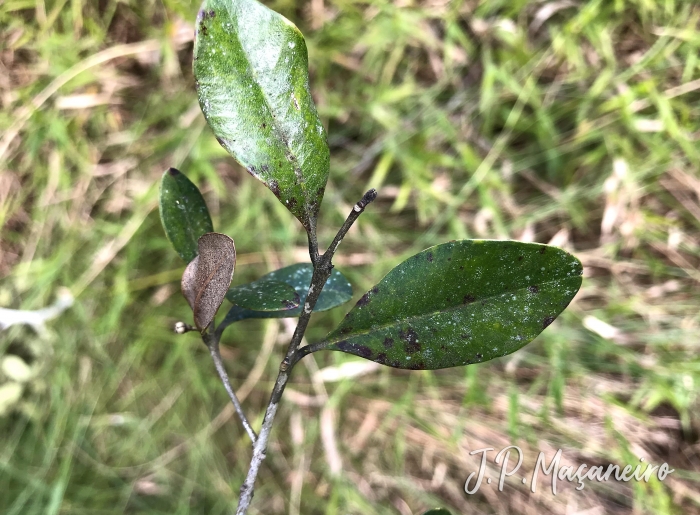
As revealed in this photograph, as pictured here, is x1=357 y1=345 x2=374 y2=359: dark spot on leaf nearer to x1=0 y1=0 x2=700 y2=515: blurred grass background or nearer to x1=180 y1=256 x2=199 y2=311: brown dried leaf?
x1=180 y1=256 x2=199 y2=311: brown dried leaf

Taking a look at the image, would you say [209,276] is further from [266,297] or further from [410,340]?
[410,340]

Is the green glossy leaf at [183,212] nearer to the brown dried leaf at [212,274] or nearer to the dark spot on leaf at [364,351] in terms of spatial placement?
the brown dried leaf at [212,274]

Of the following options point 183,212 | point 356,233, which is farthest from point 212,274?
point 356,233

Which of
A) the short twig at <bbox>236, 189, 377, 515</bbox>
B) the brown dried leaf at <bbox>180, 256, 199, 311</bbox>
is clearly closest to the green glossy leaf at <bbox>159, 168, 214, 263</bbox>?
the brown dried leaf at <bbox>180, 256, 199, 311</bbox>

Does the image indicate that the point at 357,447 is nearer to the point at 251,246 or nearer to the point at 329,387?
the point at 329,387

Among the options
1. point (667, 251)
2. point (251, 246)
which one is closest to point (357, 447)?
point (251, 246)
